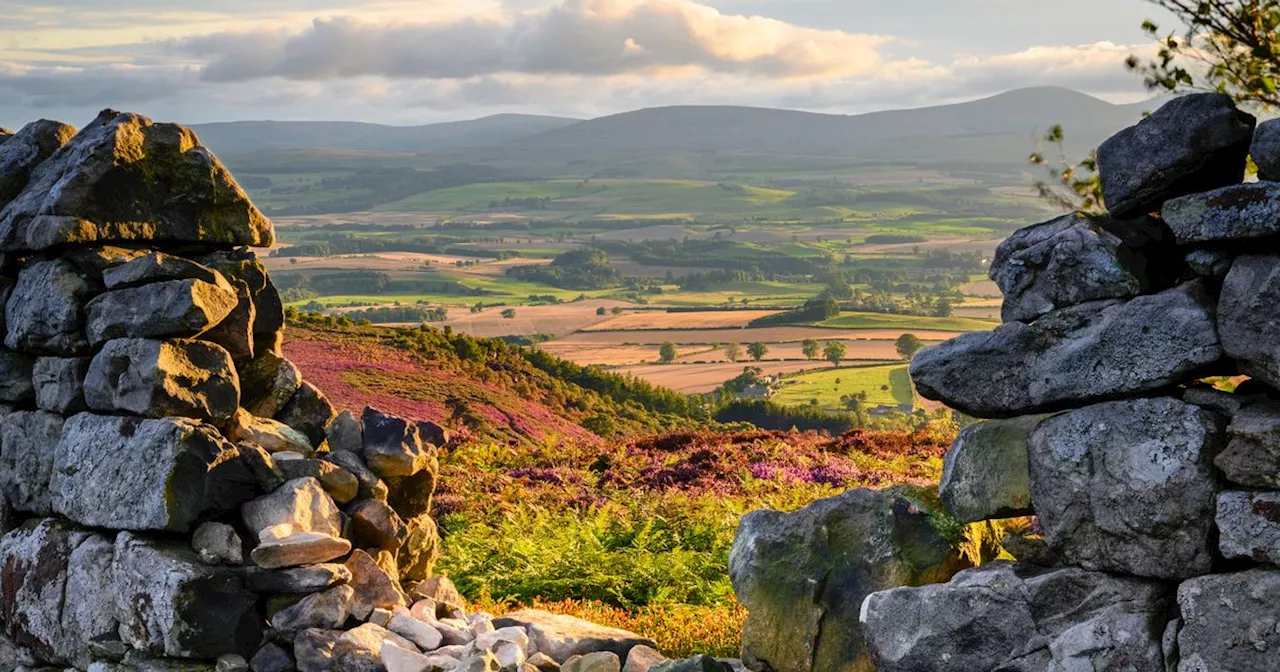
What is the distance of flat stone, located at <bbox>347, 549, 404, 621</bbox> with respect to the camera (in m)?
12.8

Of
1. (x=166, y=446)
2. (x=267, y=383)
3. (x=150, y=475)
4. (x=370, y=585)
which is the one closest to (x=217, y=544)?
(x=150, y=475)

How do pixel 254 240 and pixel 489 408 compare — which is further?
pixel 489 408

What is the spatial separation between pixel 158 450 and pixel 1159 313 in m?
9.85

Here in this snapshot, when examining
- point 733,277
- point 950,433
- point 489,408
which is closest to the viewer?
point 950,433

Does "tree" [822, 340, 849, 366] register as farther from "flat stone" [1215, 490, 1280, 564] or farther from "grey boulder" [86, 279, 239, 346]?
"flat stone" [1215, 490, 1280, 564]

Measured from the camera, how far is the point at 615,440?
3269 cm

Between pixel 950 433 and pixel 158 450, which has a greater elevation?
pixel 158 450

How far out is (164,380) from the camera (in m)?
12.5

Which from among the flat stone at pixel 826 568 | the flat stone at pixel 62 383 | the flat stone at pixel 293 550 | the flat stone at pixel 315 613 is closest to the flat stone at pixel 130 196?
the flat stone at pixel 62 383

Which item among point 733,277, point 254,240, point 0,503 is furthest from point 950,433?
point 733,277

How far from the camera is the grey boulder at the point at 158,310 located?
42.0 ft

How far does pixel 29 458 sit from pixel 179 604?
3.67 m

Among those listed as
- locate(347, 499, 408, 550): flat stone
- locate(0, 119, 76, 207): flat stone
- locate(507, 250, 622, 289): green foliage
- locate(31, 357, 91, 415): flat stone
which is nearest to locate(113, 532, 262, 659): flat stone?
locate(347, 499, 408, 550): flat stone

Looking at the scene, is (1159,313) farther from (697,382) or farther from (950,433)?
(697,382)
